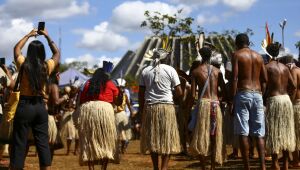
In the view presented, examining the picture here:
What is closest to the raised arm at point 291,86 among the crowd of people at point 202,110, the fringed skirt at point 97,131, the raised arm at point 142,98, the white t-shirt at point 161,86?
the crowd of people at point 202,110

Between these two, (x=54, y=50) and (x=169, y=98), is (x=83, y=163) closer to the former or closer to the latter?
(x=169, y=98)

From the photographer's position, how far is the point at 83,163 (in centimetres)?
825

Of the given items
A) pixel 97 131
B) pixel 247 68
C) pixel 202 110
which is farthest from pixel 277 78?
pixel 97 131

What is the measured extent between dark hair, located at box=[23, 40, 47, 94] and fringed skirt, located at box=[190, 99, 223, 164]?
2.73 meters

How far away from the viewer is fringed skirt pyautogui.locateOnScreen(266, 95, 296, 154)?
27.6 ft

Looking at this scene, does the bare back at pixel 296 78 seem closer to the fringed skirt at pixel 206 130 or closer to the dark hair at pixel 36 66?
the fringed skirt at pixel 206 130

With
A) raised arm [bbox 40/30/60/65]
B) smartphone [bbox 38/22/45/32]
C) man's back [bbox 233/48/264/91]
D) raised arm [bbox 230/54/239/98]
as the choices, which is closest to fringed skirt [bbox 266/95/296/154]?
man's back [bbox 233/48/264/91]

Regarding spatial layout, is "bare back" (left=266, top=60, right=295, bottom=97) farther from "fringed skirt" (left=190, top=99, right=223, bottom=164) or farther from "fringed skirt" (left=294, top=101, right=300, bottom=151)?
"fringed skirt" (left=190, top=99, right=223, bottom=164)

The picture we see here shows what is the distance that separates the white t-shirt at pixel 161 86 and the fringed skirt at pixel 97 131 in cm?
66

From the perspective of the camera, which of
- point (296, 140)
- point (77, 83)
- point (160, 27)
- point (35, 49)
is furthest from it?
point (160, 27)

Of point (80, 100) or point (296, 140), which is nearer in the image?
point (80, 100)

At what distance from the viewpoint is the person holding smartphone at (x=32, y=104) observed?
6355 mm

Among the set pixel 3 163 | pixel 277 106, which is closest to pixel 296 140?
pixel 277 106

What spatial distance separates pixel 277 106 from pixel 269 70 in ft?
1.89
